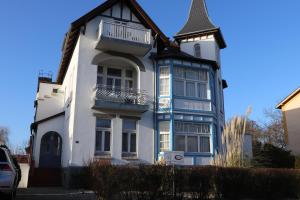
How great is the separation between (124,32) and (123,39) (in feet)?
2.12

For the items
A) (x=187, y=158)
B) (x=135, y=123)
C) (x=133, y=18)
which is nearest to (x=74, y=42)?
(x=133, y=18)

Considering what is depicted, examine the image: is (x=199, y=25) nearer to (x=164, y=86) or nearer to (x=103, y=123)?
(x=164, y=86)

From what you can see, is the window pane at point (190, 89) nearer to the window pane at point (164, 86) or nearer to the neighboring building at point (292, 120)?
the window pane at point (164, 86)

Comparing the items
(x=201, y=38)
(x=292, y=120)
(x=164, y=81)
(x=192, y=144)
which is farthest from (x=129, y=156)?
(x=292, y=120)

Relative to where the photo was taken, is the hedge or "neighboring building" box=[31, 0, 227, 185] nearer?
the hedge

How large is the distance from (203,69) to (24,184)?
13.3 meters

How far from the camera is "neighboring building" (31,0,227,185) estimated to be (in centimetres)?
1889

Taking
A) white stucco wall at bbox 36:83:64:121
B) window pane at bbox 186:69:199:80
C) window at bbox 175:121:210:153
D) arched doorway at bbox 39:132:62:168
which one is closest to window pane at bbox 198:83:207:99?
window pane at bbox 186:69:199:80

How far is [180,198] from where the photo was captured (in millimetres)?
11023

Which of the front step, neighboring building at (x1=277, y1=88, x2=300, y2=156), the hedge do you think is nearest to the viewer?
the hedge

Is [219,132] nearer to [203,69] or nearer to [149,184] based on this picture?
[203,69]

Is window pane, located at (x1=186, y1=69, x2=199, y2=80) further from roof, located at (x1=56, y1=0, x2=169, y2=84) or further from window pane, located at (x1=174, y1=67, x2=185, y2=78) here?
roof, located at (x1=56, y1=0, x2=169, y2=84)

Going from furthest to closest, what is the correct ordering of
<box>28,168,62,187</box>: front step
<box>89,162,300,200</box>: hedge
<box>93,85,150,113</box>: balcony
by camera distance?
1. <box>28,168,62,187</box>: front step
2. <box>93,85,150,113</box>: balcony
3. <box>89,162,300,200</box>: hedge

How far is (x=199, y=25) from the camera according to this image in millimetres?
24734
